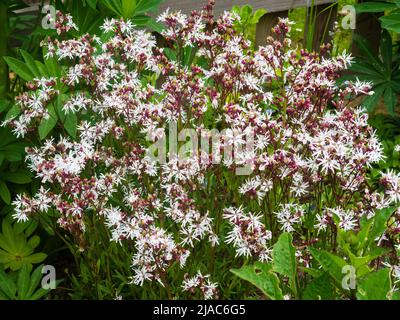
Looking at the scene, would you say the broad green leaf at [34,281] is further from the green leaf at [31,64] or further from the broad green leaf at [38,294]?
the green leaf at [31,64]

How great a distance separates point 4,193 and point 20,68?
0.55 meters

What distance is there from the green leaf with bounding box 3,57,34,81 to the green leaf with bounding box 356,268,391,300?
67.0 inches

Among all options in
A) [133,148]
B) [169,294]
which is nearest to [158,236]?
[169,294]

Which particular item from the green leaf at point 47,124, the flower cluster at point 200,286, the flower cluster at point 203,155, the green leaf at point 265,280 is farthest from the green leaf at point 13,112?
the green leaf at point 265,280

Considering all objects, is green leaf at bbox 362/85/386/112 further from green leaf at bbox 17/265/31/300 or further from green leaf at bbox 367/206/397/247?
green leaf at bbox 17/265/31/300

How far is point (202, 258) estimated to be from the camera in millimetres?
2586

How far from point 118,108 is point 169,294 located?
73cm

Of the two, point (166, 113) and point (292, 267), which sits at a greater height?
point (166, 113)

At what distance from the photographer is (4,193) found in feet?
9.44

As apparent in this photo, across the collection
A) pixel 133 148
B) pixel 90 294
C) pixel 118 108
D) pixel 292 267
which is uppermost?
pixel 118 108

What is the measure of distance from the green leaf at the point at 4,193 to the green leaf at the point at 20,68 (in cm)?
48

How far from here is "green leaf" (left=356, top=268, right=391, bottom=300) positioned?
182 centimetres

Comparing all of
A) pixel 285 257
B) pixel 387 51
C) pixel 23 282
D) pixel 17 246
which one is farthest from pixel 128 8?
pixel 387 51
